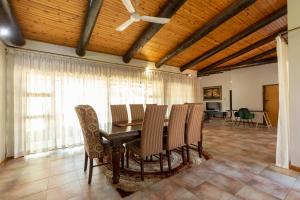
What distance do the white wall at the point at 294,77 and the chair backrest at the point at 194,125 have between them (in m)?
1.45

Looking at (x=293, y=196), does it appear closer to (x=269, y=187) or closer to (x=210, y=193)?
(x=269, y=187)

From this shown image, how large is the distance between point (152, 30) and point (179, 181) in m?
3.13

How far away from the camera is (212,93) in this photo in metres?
9.09

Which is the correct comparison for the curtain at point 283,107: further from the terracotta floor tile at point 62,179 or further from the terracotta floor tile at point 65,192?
the terracotta floor tile at point 62,179

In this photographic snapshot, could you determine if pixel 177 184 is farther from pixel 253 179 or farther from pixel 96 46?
pixel 96 46

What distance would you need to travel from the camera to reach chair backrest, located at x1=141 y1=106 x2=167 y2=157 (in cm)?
223

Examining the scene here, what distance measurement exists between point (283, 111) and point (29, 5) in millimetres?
4771

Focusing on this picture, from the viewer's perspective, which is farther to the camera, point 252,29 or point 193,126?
point 252,29

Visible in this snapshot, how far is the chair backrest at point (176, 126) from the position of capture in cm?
256

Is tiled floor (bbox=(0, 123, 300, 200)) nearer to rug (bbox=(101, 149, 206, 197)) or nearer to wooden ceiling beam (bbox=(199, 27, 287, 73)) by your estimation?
rug (bbox=(101, 149, 206, 197))

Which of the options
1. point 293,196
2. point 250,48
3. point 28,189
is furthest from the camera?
point 250,48

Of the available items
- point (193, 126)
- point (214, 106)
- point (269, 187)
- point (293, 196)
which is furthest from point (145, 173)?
point (214, 106)

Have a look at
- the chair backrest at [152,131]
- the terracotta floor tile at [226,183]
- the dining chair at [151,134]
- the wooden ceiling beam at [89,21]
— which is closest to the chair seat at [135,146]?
the dining chair at [151,134]

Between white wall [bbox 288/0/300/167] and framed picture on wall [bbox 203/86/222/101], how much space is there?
631 centimetres
